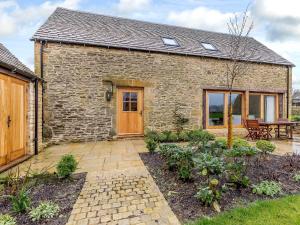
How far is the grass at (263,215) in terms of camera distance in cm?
243


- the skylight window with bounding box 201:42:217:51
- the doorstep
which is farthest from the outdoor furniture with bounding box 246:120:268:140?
the doorstep

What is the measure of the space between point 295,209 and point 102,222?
2592 mm

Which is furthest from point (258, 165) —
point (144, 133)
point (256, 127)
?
point (144, 133)

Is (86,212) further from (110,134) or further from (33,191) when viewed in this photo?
(110,134)

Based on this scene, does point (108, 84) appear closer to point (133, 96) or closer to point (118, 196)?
point (133, 96)

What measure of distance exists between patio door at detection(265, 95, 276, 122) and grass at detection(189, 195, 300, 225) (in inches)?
390

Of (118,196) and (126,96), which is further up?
(126,96)

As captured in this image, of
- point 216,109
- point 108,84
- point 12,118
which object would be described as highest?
point 108,84

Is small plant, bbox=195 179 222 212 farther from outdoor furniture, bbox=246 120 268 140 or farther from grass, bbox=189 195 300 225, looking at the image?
outdoor furniture, bbox=246 120 268 140

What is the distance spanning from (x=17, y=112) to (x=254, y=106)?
11306 mm

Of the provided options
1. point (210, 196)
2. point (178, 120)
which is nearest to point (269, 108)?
point (178, 120)

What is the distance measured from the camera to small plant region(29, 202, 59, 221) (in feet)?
8.31

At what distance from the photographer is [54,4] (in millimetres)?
10586

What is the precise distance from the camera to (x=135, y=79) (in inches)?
357
